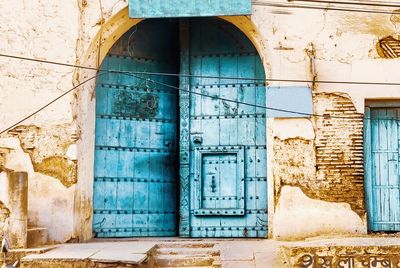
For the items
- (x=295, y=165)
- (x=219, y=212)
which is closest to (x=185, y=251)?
(x=219, y=212)

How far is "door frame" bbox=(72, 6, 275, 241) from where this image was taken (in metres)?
8.00

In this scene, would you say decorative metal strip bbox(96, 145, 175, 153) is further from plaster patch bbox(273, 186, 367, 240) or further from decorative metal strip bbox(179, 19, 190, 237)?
plaster patch bbox(273, 186, 367, 240)

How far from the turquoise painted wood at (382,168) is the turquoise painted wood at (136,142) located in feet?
8.30

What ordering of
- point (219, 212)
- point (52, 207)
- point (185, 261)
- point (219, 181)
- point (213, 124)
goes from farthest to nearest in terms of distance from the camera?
1. point (213, 124)
2. point (219, 181)
3. point (219, 212)
4. point (52, 207)
5. point (185, 261)

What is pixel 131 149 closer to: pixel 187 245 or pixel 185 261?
pixel 187 245

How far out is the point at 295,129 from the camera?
792cm

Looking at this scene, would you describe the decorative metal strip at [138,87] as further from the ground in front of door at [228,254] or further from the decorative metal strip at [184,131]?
the ground in front of door at [228,254]

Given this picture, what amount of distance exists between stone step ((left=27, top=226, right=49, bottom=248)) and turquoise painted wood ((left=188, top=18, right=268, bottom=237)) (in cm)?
189

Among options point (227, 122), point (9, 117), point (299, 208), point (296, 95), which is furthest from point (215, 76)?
point (9, 117)

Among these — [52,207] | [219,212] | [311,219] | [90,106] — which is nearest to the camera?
[311,219]

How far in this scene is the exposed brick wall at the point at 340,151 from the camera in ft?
25.5

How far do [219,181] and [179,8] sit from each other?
2.24 metres

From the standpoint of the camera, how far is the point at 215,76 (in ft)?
28.7

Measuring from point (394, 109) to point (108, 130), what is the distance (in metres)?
3.58
